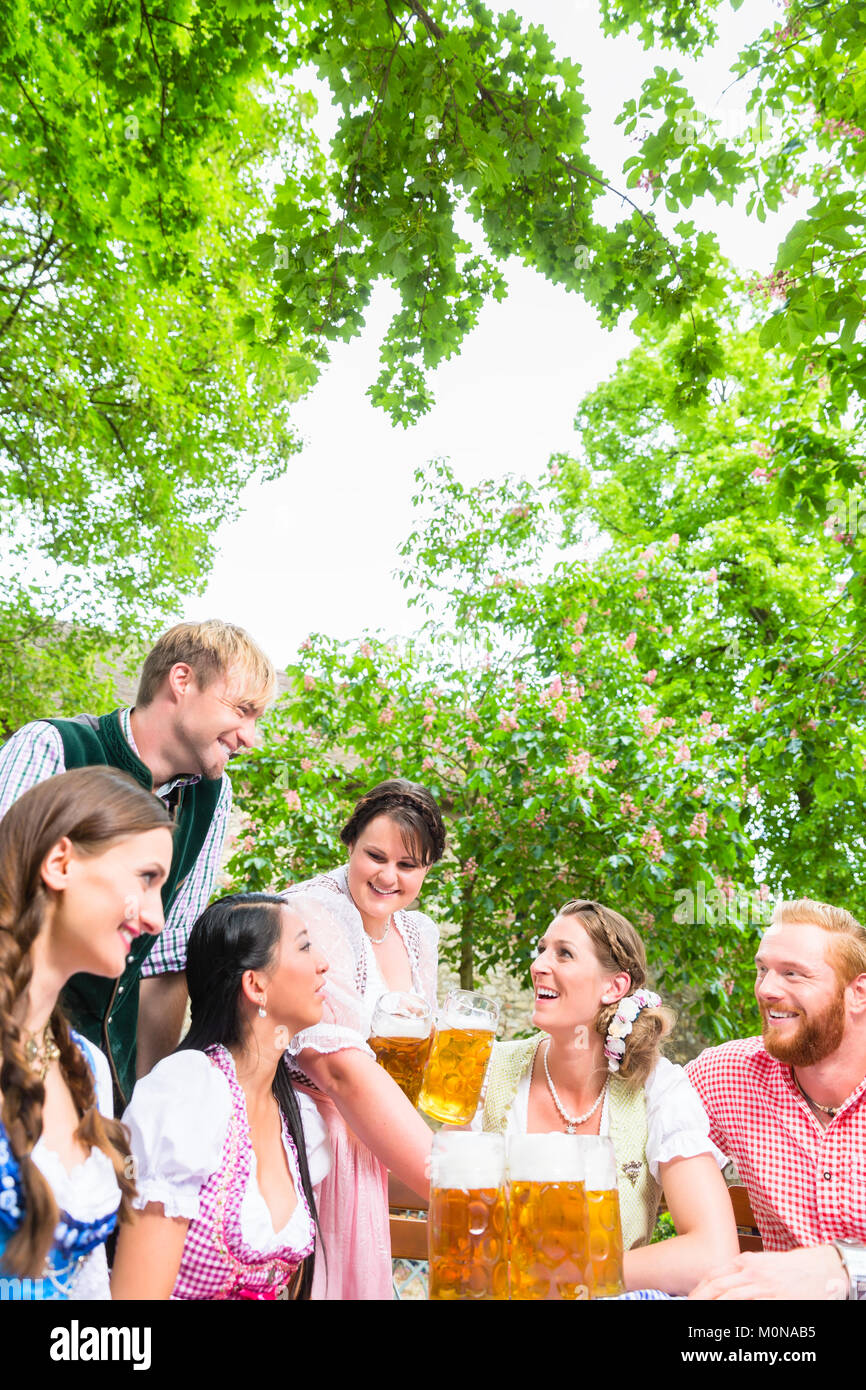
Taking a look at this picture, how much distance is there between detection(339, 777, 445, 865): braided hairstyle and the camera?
241cm

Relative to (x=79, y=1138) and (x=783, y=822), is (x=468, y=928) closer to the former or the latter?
(x=79, y=1138)

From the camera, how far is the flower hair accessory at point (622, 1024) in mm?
1984

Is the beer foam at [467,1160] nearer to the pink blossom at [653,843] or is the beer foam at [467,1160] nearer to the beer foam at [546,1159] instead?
the beer foam at [546,1159]

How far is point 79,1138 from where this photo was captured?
1.19m

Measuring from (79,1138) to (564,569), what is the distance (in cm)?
602

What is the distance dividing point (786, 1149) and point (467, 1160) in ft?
3.66

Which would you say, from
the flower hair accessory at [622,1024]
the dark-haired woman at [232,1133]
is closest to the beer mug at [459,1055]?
the dark-haired woman at [232,1133]

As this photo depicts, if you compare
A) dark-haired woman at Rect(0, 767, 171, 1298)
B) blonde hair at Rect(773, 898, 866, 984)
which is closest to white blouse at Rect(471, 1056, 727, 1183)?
blonde hair at Rect(773, 898, 866, 984)

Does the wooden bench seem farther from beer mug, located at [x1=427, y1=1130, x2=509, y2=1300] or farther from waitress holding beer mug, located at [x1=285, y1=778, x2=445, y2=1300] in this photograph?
beer mug, located at [x1=427, y1=1130, x2=509, y2=1300]

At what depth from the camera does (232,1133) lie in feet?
4.79

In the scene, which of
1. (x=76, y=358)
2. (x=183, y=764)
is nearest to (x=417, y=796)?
(x=183, y=764)

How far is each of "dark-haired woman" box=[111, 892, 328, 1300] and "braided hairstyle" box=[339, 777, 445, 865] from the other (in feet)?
2.18

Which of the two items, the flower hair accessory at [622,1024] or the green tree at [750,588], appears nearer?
the flower hair accessory at [622,1024]

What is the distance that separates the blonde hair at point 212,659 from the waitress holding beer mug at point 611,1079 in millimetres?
871
